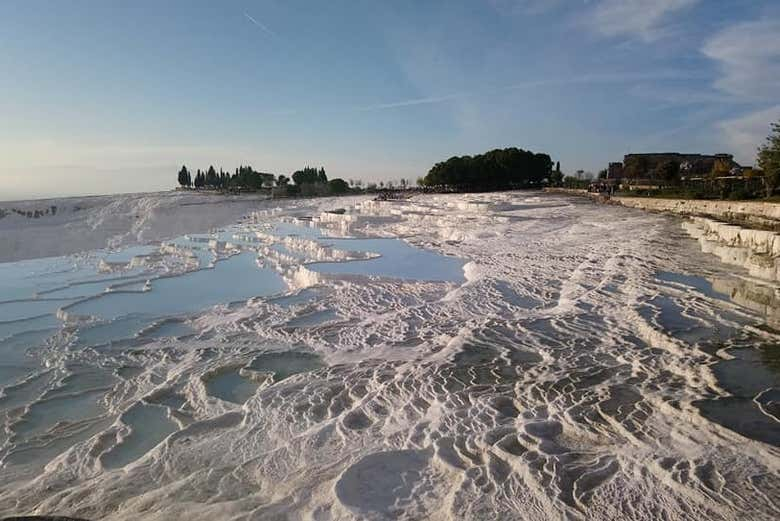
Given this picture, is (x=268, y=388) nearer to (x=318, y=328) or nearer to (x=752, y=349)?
(x=318, y=328)

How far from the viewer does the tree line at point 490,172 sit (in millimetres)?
83625

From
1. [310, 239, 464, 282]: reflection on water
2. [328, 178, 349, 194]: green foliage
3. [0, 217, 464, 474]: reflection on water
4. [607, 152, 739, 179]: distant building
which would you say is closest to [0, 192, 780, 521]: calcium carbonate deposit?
[0, 217, 464, 474]: reflection on water

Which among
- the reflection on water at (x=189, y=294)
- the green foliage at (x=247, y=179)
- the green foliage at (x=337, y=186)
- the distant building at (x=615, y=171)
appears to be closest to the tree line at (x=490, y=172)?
the distant building at (x=615, y=171)

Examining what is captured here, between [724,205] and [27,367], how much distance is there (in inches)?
1070

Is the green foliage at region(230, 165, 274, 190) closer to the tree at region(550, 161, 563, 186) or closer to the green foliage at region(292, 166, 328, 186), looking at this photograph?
the green foliage at region(292, 166, 328, 186)

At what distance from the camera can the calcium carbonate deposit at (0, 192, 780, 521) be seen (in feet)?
12.0

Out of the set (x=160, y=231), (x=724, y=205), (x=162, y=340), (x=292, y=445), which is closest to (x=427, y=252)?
(x=162, y=340)

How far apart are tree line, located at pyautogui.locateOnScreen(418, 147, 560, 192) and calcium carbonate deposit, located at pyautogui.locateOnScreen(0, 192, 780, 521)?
73.1m

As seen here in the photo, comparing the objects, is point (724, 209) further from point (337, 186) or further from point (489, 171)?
point (337, 186)

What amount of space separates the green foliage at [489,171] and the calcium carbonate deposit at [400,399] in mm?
73055

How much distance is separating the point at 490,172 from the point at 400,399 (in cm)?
8217

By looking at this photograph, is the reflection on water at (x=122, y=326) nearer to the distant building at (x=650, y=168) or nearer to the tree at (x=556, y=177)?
the distant building at (x=650, y=168)

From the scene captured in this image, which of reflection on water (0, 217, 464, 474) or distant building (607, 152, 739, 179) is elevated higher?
distant building (607, 152, 739, 179)

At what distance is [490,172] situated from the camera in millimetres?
83938
